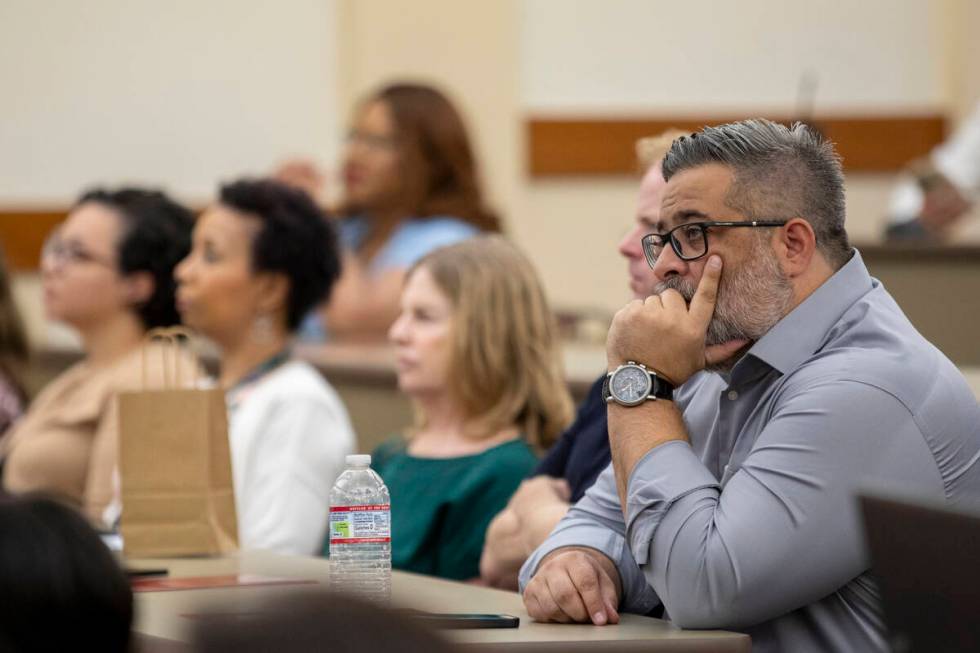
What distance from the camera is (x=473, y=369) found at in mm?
3301

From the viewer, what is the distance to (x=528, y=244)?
7.81m

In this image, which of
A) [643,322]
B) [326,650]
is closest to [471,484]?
[643,322]

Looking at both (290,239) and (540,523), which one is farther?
(290,239)

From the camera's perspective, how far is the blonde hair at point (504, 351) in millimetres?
3314

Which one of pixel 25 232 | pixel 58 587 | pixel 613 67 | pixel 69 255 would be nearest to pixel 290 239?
pixel 69 255

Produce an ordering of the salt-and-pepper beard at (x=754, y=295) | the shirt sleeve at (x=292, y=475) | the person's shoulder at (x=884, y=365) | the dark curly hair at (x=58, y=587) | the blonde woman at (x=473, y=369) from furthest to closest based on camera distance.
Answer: the shirt sleeve at (x=292, y=475), the blonde woman at (x=473, y=369), the salt-and-pepper beard at (x=754, y=295), the person's shoulder at (x=884, y=365), the dark curly hair at (x=58, y=587)

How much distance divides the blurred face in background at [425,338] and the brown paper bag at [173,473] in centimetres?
49

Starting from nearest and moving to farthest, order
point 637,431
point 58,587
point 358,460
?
point 58,587, point 637,431, point 358,460

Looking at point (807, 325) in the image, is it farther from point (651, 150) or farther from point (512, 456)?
point (512, 456)

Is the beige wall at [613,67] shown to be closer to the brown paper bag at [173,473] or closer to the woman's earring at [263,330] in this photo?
the woman's earring at [263,330]

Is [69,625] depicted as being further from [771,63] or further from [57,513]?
[771,63]

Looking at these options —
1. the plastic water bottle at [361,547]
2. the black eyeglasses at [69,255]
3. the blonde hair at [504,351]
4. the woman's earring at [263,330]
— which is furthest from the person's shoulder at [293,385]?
the plastic water bottle at [361,547]

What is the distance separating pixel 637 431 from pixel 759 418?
157 millimetres

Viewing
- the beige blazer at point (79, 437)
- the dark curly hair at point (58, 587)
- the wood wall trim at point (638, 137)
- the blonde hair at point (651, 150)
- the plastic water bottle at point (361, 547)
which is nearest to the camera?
the dark curly hair at point (58, 587)
